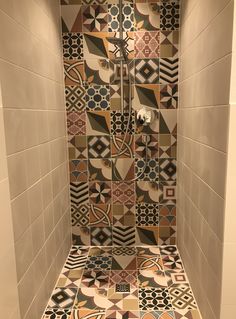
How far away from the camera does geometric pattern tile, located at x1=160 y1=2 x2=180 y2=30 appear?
196 centimetres

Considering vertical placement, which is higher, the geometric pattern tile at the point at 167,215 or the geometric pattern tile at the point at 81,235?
the geometric pattern tile at the point at 167,215

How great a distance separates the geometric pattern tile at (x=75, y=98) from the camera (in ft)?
6.81

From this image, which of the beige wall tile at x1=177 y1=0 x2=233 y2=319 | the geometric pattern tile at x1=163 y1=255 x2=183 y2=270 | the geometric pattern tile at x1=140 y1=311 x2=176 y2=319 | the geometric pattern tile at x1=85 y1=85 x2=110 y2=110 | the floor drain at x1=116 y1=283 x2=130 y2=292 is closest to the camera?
the beige wall tile at x1=177 y1=0 x2=233 y2=319

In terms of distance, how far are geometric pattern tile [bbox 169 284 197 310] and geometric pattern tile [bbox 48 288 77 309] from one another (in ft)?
1.93

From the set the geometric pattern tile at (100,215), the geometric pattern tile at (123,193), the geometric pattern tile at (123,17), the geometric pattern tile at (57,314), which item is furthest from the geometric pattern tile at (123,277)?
the geometric pattern tile at (123,17)

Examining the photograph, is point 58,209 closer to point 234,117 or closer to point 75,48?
point 75,48

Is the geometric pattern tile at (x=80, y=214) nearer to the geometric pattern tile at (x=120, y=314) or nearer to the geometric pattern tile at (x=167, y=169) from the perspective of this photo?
the geometric pattern tile at (x=167, y=169)

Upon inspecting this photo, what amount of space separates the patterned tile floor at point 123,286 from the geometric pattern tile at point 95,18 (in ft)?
5.47

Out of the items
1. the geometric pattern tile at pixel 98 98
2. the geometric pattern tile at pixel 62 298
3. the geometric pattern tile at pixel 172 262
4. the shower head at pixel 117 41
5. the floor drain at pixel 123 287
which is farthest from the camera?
the geometric pattern tile at pixel 98 98

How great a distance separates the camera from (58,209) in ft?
6.16

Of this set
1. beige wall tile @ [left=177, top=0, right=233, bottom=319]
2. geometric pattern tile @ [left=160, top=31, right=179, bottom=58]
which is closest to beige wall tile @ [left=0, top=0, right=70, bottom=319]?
geometric pattern tile @ [left=160, top=31, right=179, bottom=58]

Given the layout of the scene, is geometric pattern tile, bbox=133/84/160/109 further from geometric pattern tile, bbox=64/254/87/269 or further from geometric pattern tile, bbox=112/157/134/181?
geometric pattern tile, bbox=64/254/87/269

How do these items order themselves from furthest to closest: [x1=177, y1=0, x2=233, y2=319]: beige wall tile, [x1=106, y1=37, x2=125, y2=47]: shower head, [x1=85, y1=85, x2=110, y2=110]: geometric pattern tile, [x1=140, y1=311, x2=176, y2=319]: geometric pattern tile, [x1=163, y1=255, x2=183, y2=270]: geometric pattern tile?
[x1=85, y1=85, x2=110, y2=110]: geometric pattern tile
[x1=163, y1=255, x2=183, y2=270]: geometric pattern tile
[x1=106, y1=37, x2=125, y2=47]: shower head
[x1=140, y1=311, x2=176, y2=319]: geometric pattern tile
[x1=177, y1=0, x2=233, y2=319]: beige wall tile

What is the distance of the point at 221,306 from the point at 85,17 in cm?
194
